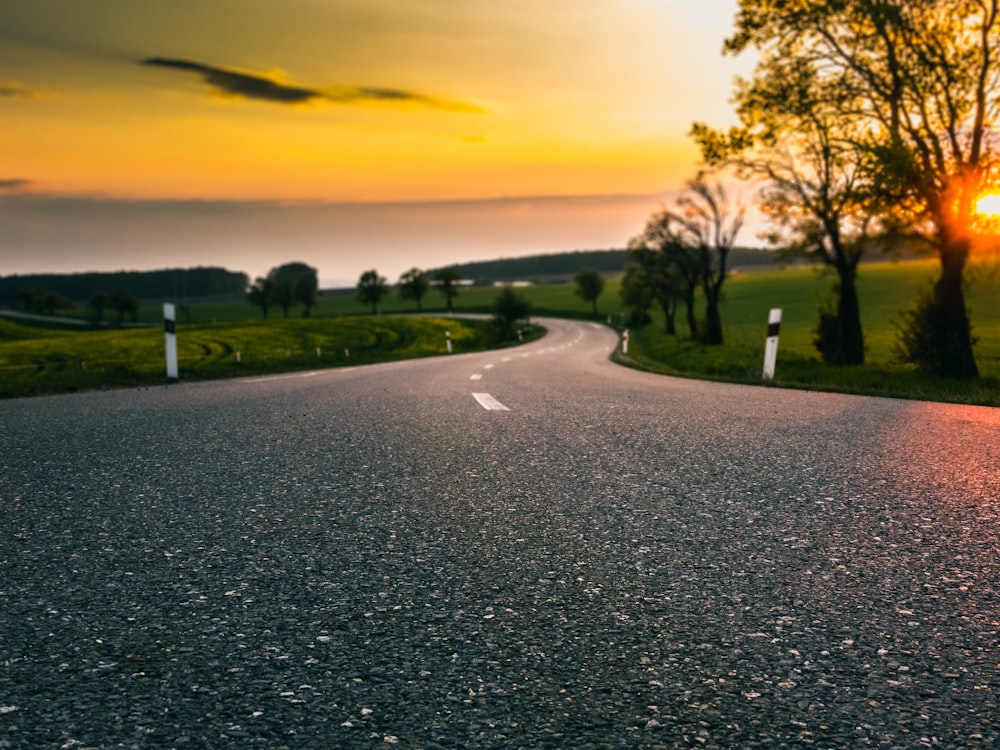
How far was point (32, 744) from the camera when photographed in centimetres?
193

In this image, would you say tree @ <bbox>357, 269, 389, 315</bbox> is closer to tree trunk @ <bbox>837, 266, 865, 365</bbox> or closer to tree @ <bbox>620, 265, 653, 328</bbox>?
tree @ <bbox>620, 265, 653, 328</bbox>

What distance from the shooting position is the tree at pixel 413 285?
5630 inches

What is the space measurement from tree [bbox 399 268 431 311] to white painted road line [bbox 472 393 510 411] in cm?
13479

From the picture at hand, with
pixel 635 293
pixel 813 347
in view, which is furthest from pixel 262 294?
pixel 813 347

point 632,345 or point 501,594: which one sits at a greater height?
point 501,594

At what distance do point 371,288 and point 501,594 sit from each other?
140862 mm

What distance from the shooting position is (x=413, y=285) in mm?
143000

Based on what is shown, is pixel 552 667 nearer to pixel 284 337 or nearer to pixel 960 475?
pixel 960 475

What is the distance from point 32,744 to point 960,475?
201 inches

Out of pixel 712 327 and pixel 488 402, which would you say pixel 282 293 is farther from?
pixel 488 402

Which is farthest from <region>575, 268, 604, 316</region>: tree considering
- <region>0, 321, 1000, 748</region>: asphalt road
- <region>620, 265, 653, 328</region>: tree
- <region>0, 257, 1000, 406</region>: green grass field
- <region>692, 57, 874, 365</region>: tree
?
<region>0, 321, 1000, 748</region>: asphalt road

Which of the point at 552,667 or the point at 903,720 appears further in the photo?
the point at 552,667

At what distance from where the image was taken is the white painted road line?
8.20m

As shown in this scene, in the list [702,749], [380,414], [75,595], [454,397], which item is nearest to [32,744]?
[75,595]
